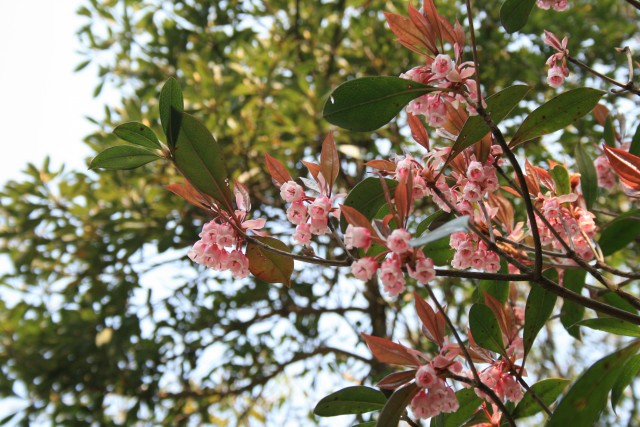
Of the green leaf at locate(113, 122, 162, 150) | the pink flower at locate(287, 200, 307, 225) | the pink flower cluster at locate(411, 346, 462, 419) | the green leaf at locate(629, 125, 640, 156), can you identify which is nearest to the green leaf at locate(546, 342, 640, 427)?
the pink flower cluster at locate(411, 346, 462, 419)

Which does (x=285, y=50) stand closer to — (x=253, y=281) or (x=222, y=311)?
(x=253, y=281)

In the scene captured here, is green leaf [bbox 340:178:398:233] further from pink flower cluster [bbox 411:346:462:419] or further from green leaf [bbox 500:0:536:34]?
green leaf [bbox 500:0:536:34]

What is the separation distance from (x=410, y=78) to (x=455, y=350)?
17.2 inches

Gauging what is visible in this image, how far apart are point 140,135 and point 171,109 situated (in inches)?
3.8

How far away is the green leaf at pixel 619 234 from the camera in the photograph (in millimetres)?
1118

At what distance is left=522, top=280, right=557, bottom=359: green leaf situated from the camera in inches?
38.6

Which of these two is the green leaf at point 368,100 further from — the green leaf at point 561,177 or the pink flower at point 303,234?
the green leaf at point 561,177

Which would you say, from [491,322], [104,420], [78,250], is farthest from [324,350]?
[491,322]

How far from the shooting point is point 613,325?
974 mm

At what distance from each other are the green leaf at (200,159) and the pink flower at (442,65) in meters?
0.35

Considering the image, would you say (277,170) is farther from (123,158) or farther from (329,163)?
(123,158)

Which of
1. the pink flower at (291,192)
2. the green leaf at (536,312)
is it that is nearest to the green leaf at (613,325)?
the green leaf at (536,312)

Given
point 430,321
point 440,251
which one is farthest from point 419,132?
point 430,321

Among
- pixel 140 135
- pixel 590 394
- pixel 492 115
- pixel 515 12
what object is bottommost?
pixel 590 394
